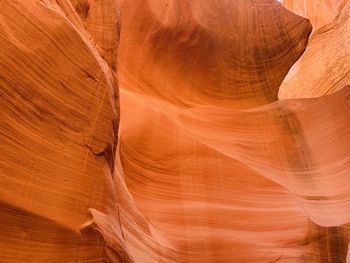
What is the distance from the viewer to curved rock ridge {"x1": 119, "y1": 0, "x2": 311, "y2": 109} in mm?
7203

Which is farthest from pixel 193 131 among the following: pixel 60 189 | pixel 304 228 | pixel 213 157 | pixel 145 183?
pixel 60 189

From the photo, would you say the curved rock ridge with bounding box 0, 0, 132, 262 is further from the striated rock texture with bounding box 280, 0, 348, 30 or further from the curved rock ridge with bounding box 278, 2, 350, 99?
the striated rock texture with bounding box 280, 0, 348, 30

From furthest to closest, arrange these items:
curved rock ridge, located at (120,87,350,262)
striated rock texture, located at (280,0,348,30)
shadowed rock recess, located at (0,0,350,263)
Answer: striated rock texture, located at (280,0,348,30) < curved rock ridge, located at (120,87,350,262) < shadowed rock recess, located at (0,0,350,263)

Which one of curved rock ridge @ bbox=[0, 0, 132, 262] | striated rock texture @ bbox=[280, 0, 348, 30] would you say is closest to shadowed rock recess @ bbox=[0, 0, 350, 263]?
curved rock ridge @ bbox=[0, 0, 132, 262]

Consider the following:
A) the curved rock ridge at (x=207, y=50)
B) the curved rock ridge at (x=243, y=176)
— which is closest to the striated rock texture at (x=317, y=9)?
the curved rock ridge at (x=207, y=50)

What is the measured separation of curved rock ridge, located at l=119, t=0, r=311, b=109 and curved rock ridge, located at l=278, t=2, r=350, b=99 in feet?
9.73

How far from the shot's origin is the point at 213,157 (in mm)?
5734

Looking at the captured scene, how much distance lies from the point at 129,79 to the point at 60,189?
4228mm

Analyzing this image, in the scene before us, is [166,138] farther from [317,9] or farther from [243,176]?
[317,9]

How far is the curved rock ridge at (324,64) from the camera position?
10870 mm

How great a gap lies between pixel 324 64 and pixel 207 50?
492cm

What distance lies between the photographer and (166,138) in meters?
5.85

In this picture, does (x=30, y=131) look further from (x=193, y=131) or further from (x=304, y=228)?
(x=193, y=131)

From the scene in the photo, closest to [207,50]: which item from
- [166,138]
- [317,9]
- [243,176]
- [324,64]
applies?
[166,138]
